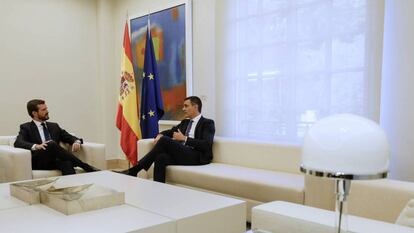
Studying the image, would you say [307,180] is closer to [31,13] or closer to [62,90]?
[62,90]

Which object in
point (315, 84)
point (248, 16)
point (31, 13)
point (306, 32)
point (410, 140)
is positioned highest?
point (31, 13)

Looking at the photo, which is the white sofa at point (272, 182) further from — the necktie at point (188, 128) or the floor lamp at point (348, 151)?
the floor lamp at point (348, 151)

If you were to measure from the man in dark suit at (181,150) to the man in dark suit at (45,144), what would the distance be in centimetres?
57

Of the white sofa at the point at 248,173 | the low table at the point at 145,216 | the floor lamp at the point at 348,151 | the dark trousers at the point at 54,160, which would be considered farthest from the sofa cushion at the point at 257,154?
the floor lamp at the point at 348,151

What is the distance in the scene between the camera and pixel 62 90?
5.36m

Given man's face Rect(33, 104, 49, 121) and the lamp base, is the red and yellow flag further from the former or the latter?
the lamp base

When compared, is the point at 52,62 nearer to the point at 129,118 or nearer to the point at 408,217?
the point at 129,118

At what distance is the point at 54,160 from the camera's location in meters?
3.50

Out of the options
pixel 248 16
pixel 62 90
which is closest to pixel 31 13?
pixel 62 90

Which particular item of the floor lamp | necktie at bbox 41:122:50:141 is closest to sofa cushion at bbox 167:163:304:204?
necktie at bbox 41:122:50:141

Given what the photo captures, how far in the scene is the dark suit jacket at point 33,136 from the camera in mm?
3521

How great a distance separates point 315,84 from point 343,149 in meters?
2.64

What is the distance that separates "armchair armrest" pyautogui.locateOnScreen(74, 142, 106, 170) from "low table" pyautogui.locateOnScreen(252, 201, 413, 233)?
2.52 meters

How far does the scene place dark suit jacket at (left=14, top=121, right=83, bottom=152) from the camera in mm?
3521
